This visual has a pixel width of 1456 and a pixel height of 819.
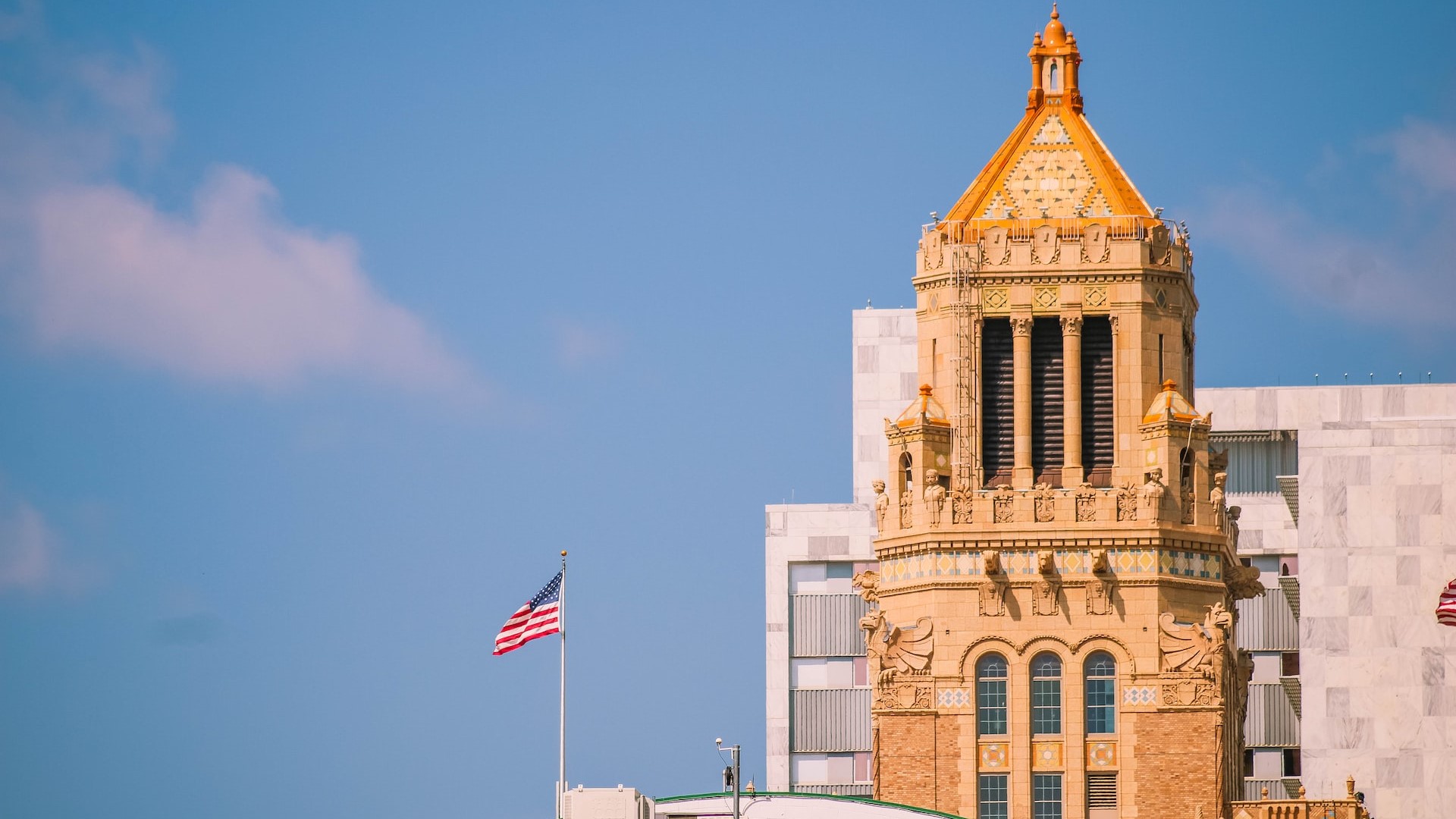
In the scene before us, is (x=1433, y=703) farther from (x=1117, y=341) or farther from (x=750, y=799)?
(x=750, y=799)

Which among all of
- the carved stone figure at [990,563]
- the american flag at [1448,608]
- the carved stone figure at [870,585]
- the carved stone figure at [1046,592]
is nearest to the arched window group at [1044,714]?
the carved stone figure at [1046,592]

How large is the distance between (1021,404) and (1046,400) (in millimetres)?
996

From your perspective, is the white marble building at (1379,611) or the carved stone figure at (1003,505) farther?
the white marble building at (1379,611)

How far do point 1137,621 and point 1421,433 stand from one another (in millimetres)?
62370

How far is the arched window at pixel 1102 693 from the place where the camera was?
93.8 m

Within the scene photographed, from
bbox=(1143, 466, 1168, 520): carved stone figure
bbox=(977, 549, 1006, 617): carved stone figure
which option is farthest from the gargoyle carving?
bbox=(977, 549, 1006, 617): carved stone figure

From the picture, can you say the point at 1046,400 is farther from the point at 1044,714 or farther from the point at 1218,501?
the point at 1044,714

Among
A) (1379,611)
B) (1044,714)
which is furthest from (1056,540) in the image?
(1379,611)

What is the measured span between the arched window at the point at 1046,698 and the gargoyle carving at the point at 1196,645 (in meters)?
3.11

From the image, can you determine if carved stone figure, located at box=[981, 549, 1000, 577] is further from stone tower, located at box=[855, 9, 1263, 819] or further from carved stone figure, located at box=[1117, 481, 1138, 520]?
carved stone figure, located at box=[1117, 481, 1138, 520]

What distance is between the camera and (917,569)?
314 feet

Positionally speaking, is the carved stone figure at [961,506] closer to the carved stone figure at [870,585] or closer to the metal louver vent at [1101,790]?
the carved stone figure at [870,585]

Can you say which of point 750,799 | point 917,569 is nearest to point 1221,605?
point 917,569

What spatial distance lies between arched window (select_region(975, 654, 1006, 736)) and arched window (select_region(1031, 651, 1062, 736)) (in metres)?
0.83
